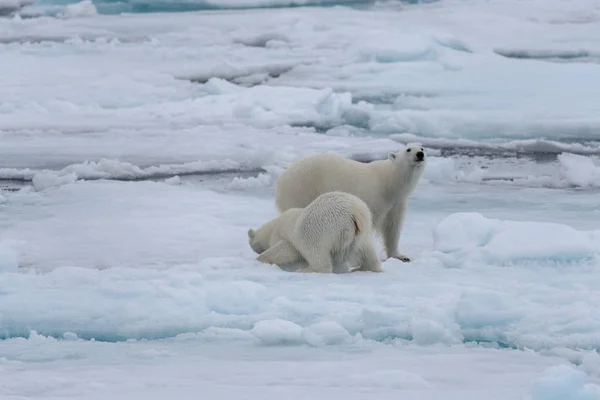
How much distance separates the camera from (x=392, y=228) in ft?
16.1

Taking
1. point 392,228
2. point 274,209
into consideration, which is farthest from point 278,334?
point 274,209

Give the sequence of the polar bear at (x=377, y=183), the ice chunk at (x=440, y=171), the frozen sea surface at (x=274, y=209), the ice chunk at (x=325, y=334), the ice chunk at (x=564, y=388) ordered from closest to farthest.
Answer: the ice chunk at (x=564, y=388) < the frozen sea surface at (x=274, y=209) < the ice chunk at (x=325, y=334) < the polar bear at (x=377, y=183) < the ice chunk at (x=440, y=171)

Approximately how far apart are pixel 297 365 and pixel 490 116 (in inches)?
284

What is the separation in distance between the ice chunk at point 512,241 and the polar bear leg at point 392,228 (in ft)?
0.87

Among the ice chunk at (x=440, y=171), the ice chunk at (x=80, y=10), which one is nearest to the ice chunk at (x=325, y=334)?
the ice chunk at (x=440, y=171)

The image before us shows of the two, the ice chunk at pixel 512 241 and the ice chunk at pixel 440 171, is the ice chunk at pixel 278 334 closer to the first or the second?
the ice chunk at pixel 512 241

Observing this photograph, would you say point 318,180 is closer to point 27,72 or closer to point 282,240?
point 282,240

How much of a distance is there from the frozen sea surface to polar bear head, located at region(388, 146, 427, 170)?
0.30m

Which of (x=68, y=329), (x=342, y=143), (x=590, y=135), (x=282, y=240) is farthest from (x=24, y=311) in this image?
(x=590, y=135)

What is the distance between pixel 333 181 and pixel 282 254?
26.6 inches

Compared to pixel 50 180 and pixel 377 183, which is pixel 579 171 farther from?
pixel 50 180

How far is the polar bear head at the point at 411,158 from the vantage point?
477cm

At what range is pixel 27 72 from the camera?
12242 mm

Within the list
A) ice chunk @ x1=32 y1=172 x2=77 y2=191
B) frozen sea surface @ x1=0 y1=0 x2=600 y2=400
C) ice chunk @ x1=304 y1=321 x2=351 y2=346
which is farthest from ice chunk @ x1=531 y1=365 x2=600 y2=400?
ice chunk @ x1=32 y1=172 x2=77 y2=191
